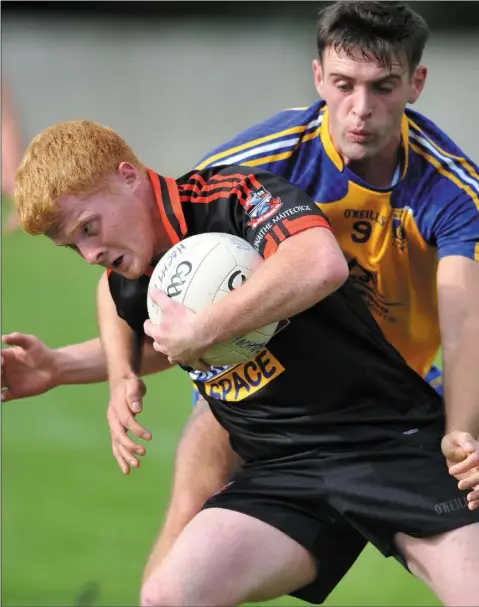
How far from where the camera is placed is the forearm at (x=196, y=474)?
363 centimetres

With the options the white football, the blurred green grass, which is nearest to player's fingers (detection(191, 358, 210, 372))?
the white football

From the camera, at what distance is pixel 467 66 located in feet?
41.6

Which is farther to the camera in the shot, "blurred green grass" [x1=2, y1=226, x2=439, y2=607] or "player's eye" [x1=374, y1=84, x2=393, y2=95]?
"blurred green grass" [x1=2, y1=226, x2=439, y2=607]

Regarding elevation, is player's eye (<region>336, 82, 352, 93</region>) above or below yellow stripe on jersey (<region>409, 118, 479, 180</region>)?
above

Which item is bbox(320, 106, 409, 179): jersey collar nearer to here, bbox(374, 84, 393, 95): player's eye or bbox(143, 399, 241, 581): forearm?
bbox(374, 84, 393, 95): player's eye

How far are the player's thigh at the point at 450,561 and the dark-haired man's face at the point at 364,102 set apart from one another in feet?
3.88

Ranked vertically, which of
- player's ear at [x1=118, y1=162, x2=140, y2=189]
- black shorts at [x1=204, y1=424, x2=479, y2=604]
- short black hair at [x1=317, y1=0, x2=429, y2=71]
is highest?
short black hair at [x1=317, y1=0, x2=429, y2=71]

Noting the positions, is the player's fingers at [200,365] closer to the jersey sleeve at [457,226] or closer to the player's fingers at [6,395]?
the jersey sleeve at [457,226]

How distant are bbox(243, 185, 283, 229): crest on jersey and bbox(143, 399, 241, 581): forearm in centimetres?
86

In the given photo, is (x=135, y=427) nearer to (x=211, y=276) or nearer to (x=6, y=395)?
(x=211, y=276)

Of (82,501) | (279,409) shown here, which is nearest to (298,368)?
(279,409)

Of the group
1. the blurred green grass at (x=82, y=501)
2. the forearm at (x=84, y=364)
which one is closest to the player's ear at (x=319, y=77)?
the forearm at (x=84, y=364)

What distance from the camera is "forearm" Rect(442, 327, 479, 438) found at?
128 inches

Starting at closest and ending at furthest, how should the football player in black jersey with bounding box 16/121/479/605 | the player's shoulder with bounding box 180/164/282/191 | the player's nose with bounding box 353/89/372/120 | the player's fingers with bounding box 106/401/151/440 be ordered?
the football player in black jersey with bounding box 16/121/479/605 → the player's shoulder with bounding box 180/164/282/191 → the player's fingers with bounding box 106/401/151/440 → the player's nose with bounding box 353/89/372/120
